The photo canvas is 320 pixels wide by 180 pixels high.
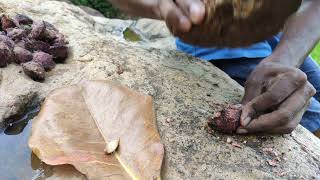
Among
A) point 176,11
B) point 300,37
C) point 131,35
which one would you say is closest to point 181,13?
point 176,11

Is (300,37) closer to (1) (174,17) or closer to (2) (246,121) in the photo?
(2) (246,121)

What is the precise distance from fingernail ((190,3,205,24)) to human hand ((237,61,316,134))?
1.62 ft

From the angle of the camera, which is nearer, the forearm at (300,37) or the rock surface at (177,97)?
the rock surface at (177,97)

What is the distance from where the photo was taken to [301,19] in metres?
2.53

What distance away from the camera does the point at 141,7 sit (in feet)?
6.93

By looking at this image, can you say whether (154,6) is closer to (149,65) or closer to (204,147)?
(149,65)

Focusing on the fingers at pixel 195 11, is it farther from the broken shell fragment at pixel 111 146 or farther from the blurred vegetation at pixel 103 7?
the blurred vegetation at pixel 103 7

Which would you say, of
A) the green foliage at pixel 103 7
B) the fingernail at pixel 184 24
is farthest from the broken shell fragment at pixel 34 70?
the green foliage at pixel 103 7

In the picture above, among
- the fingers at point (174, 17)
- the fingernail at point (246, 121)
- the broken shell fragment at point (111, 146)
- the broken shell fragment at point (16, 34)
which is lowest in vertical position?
the fingernail at point (246, 121)

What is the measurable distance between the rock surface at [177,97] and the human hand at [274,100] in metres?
0.05

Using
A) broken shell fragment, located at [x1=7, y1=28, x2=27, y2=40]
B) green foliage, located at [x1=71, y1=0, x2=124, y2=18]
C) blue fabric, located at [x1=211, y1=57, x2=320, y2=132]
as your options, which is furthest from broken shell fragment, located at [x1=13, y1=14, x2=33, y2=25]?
green foliage, located at [x1=71, y1=0, x2=124, y2=18]

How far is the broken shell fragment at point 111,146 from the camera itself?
1588 mm

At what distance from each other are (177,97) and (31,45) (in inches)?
24.6

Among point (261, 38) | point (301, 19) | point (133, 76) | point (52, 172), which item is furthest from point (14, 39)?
point (301, 19)
